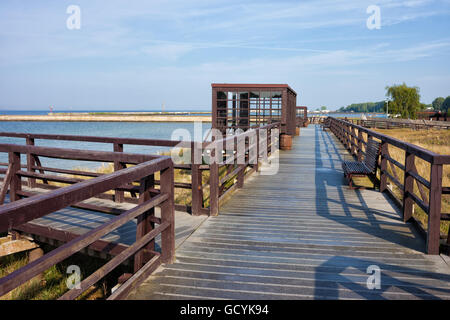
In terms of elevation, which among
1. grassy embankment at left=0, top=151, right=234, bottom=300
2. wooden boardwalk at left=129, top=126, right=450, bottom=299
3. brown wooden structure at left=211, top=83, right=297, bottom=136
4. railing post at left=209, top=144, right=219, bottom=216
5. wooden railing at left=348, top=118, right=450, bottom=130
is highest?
brown wooden structure at left=211, top=83, right=297, bottom=136

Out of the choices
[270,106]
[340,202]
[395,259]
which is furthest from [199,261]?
[270,106]

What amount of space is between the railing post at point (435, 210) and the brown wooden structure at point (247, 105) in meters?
14.5

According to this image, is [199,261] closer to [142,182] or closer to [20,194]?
[142,182]

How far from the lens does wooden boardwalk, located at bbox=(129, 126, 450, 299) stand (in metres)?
3.27

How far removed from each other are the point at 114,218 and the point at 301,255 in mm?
2183

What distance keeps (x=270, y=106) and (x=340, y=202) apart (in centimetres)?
1305

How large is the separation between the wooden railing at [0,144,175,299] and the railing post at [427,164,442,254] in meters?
2.77

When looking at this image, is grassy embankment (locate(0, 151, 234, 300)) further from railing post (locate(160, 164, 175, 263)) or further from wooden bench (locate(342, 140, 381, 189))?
wooden bench (locate(342, 140, 381, 189))

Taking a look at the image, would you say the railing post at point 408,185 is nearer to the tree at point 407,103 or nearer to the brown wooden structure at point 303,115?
the brown wooden structure at point 303,115

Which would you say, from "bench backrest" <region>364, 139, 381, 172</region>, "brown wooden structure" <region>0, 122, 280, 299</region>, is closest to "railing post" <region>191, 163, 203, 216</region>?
"brown wooden structure" <region>0, 122, 280, 299</region>

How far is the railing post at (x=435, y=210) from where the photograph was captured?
4.06 meters

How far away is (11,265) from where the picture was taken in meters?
5.99

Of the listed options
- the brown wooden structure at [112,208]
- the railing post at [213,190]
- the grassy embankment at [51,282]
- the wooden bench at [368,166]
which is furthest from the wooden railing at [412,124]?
the grassy embankment at [51,282]

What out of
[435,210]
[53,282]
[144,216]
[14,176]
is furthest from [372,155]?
[14,176]
